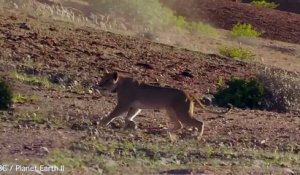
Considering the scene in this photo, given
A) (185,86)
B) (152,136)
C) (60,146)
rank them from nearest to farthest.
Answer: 1. (60,146)
2. (152,136)
3. (185,86)

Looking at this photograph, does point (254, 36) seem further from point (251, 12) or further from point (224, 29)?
point (251, 12)

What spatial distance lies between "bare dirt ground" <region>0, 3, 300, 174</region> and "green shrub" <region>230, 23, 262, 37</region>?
583 inches

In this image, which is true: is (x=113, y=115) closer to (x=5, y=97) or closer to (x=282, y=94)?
(x=5, y=97)

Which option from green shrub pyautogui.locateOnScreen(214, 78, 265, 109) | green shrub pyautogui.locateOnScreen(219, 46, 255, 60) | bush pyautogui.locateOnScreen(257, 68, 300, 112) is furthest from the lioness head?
green shrub pyautogui.locateOnScreen(219, 46, 255, 60)

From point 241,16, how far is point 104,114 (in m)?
33.2

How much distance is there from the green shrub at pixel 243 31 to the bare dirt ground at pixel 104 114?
14.8 meters

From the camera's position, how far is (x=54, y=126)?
50.3ft

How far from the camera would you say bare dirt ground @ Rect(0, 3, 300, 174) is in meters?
13.1

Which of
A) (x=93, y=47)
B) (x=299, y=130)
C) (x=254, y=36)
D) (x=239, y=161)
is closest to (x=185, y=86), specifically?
(x=93, y=47)

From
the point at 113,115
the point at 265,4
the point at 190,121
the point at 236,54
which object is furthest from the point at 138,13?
the point at 113,115

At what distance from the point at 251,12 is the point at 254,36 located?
25.1 ft

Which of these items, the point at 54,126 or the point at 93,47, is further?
the point at 93,47

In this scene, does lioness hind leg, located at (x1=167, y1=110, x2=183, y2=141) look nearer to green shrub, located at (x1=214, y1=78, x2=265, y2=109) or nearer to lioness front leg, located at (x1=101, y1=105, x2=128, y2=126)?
lioness front leg, located at (x1=101, y1=105, x2=128, y2=126)

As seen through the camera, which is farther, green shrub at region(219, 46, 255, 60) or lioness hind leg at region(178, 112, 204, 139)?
green shrub at region(219, 46, 255, 60)
